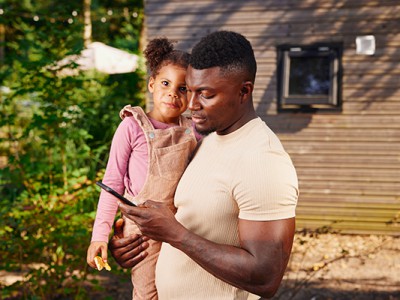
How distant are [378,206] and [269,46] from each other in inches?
118

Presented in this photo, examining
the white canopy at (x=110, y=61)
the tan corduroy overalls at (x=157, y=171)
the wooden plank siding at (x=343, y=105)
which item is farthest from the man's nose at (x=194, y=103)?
the white canopy at (x=110, y=61)

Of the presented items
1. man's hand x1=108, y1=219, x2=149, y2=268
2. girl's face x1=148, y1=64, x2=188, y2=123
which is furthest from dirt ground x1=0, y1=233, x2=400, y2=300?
man's hand x1=108, y1=219, x2=149, y2=268

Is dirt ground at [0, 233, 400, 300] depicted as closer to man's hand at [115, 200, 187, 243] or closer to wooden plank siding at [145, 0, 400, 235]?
wooden plank siding at [145, 0, 400, 235]

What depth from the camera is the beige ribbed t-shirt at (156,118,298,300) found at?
183cm

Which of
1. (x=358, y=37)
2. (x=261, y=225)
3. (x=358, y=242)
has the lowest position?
(x=358, y=242)

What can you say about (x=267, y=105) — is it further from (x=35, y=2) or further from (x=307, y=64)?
(x=35, y=2)

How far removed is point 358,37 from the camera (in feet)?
30.9

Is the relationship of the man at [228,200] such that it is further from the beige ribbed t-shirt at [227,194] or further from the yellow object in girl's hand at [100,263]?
the yellow object in girl's hand at [100,263]

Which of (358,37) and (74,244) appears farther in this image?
(358,37)

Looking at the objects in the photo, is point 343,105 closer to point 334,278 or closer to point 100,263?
point 334,278

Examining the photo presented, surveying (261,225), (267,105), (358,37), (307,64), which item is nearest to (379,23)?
(358,37)

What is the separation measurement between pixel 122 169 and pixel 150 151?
0.17 meters

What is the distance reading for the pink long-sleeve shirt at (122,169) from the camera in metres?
2.61

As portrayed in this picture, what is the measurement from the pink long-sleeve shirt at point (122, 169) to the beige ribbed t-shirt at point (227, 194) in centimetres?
51
